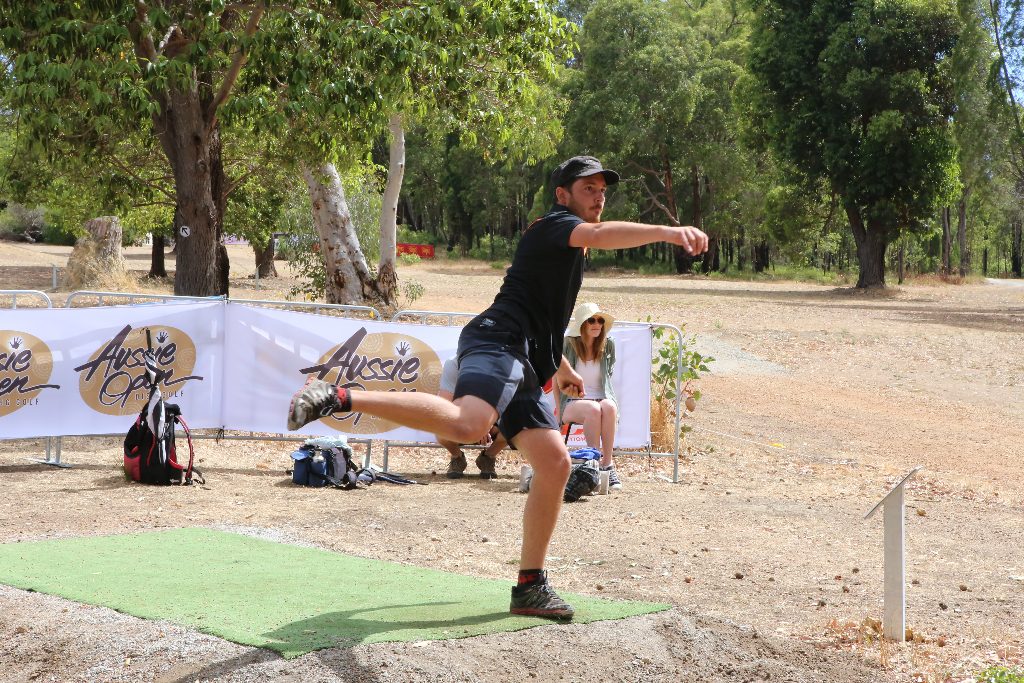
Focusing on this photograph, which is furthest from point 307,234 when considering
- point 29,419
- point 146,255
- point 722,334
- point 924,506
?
point 146,255

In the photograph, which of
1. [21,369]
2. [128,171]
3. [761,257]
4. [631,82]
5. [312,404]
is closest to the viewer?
[312,404]

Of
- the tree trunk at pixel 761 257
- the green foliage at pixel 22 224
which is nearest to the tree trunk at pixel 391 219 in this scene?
the green foliage at pixel 22 224

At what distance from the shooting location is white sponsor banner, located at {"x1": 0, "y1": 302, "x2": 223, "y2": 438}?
31.6 feet

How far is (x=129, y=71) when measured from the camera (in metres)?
12.4

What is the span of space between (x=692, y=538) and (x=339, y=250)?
47.7ft

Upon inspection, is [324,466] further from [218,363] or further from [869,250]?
[869,250]

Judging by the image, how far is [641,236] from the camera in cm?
404

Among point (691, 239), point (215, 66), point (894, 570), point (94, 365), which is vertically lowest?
point (894, 570)

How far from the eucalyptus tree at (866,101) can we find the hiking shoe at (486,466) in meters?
34.9

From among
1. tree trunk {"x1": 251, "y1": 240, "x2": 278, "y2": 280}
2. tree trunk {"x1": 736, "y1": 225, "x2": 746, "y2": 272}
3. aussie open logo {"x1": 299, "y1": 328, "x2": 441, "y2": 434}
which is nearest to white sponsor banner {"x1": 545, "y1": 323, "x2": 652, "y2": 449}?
aussie open logo {"x1": 299, "y1": 328, "x2": 441, "y2": 434}

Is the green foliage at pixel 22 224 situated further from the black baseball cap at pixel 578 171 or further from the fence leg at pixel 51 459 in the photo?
the black baseball cap at pixel 578 171

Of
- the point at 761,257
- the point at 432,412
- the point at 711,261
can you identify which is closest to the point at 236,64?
the point at 432,412

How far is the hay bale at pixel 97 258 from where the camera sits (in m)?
29.2

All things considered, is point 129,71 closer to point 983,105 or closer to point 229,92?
point 229,92
